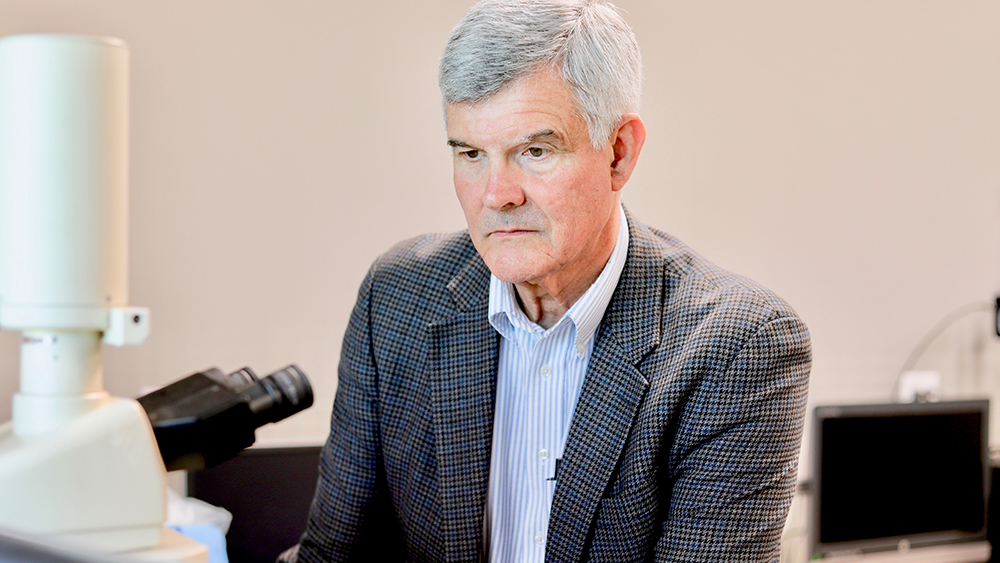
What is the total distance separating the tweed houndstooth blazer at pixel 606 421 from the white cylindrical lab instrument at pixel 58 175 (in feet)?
2.43

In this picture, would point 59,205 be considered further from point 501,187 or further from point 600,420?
point 600,420

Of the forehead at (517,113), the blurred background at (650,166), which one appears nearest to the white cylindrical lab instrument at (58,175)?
the forehead at (517,113)

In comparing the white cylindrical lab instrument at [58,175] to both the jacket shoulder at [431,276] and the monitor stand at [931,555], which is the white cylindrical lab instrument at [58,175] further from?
the monitor stand at [931,555]

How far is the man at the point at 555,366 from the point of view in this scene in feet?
3.52

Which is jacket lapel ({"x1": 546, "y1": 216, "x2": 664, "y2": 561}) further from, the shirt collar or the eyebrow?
the eyebrow

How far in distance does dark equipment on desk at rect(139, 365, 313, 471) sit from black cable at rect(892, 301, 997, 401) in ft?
8.62

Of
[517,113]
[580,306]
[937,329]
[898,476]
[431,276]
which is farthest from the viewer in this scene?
[937,329]

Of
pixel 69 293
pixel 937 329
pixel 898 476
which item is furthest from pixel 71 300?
pixel 937 329

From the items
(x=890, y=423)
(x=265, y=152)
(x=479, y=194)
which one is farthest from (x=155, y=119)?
(x=890, y=423)

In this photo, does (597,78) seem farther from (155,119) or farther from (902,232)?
(902,232)

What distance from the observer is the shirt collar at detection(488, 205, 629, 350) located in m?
1.18

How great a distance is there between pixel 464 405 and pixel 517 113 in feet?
1.31

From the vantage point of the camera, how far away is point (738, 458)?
1.08 meters

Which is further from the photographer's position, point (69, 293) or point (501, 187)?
point (501, 187)
